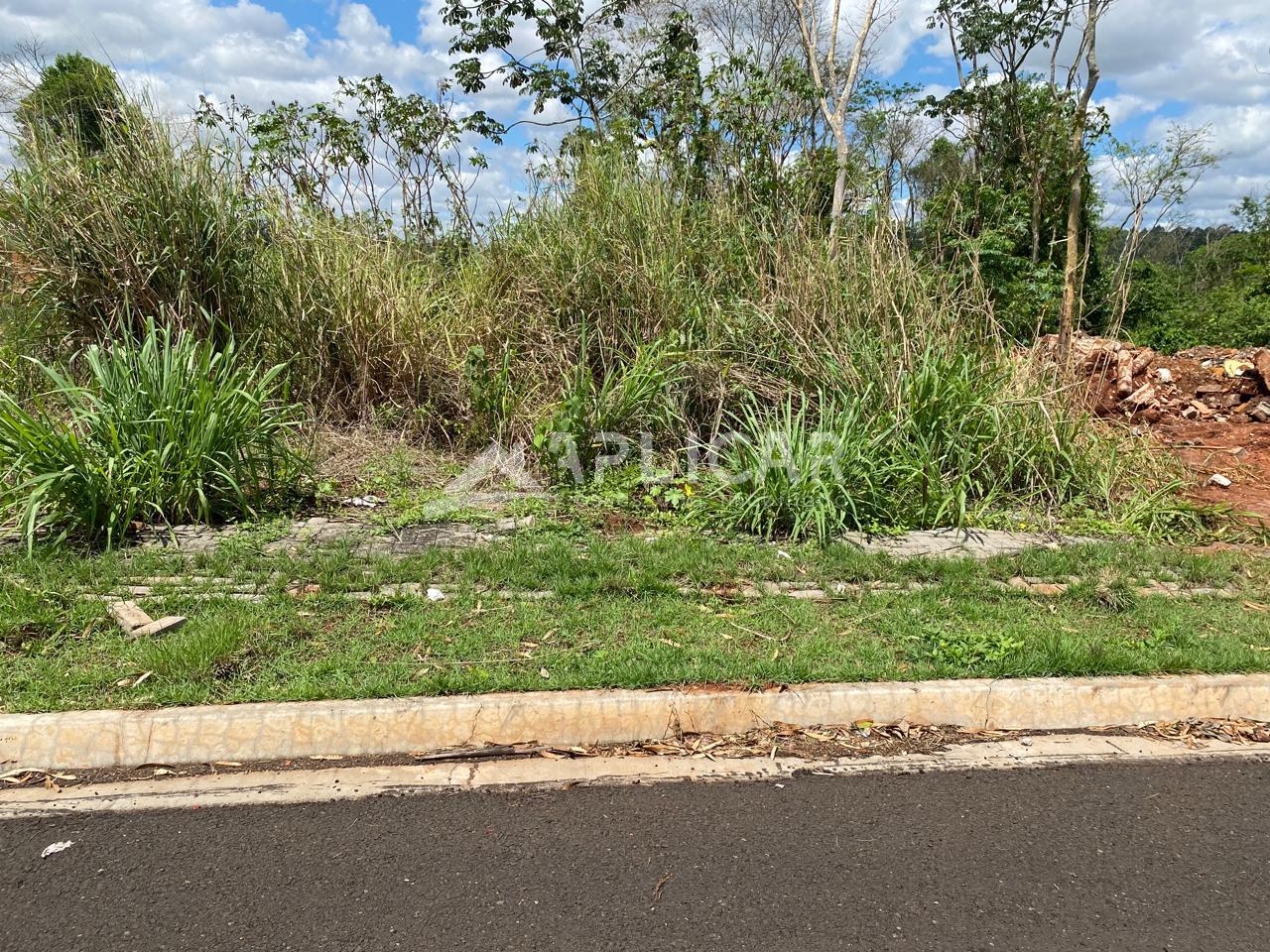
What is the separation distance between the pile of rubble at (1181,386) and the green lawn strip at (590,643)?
579 centimetres

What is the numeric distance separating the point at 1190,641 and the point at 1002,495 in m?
2.33

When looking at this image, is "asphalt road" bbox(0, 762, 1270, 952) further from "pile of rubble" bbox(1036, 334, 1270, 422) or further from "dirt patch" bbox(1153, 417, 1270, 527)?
"pile of rubble" bbox(1036, 334, 1270, 422)

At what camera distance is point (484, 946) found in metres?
2.46

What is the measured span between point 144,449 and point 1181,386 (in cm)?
1091

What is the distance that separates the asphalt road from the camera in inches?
99.0

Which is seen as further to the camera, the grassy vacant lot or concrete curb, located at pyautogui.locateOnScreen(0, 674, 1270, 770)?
the grassy vacant lot

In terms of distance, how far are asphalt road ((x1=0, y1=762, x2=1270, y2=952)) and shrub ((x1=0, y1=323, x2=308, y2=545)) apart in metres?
2.78

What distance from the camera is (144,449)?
5637mm

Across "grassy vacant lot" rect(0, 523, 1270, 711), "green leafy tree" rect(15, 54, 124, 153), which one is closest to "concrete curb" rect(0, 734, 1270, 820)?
"grassy vacant lot" rect(0, 523, 1270, 711)

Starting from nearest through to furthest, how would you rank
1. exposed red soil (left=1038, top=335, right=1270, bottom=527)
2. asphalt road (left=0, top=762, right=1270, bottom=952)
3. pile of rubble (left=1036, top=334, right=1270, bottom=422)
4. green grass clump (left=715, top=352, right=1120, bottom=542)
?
asphalt road (left=0, top=762, right=1270, bottom=952) → green grass clump (left=715, top=352, right=1120, bottom=542) → exposed red soil (left=1038, top=335, right=1270, bottom=527) → pile of rubble (left=1036, top=334, right=1270, bottom=422)

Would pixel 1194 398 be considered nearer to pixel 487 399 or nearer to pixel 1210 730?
pixel 1210 730

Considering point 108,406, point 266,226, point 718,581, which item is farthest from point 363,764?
point 266,226

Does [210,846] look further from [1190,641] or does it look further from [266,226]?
[266,226]

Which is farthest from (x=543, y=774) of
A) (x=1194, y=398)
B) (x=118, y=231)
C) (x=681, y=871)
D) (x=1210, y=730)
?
(x=1194, y=398)
